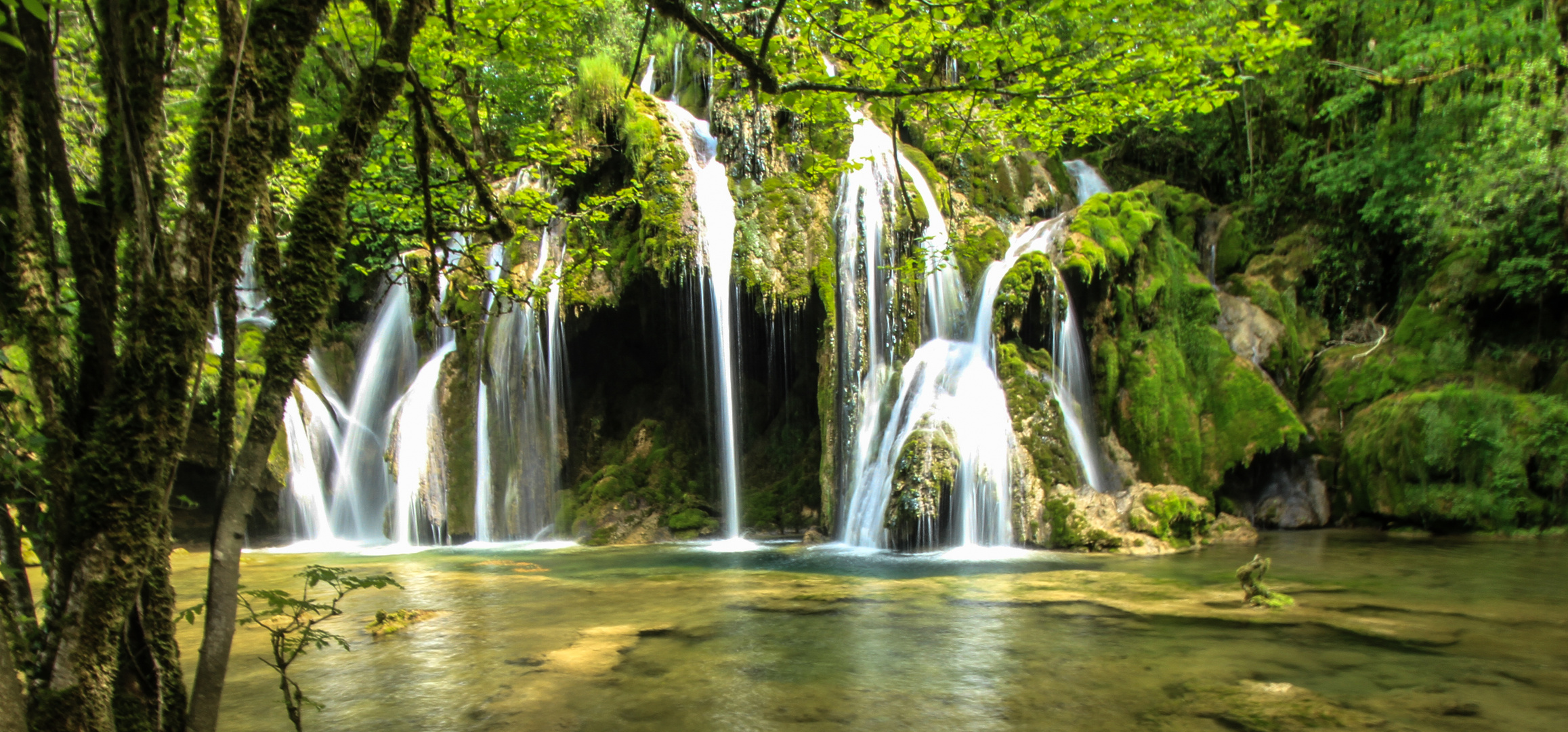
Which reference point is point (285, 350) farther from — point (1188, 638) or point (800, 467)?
point (800, 467)

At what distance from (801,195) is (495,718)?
10.6 meters

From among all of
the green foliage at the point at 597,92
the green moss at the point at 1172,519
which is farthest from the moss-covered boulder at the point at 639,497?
the green moss at the point at 1172,519

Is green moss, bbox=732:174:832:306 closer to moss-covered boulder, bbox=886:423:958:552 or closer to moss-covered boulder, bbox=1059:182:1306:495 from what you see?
moss-covered boulder, bbox=886:423:958:552

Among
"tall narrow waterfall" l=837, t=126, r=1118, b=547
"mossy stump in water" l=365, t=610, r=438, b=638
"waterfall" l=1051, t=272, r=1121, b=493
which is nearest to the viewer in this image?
"mossy stump in water" l=365, t=610, r=438, b=638

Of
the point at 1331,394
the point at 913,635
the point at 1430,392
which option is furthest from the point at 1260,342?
the point at 913,635

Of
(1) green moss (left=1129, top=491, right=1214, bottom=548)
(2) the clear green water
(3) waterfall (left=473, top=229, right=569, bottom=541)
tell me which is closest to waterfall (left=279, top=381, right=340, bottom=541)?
(3) waterfall (left=473, top=229, right=569, bottom=541)

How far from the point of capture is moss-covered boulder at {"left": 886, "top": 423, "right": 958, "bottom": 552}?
10734mm

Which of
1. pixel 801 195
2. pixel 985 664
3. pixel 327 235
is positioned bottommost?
pixel 985 664

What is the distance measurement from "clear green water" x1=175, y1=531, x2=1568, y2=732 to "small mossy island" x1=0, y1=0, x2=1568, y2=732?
58 mm

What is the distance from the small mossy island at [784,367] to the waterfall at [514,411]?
72 millimetres

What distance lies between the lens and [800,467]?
14.5 m

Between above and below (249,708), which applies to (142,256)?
above

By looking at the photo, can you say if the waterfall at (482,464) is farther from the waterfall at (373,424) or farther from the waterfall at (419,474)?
the waterfall at (373,424)

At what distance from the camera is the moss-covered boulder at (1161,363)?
499 inches
